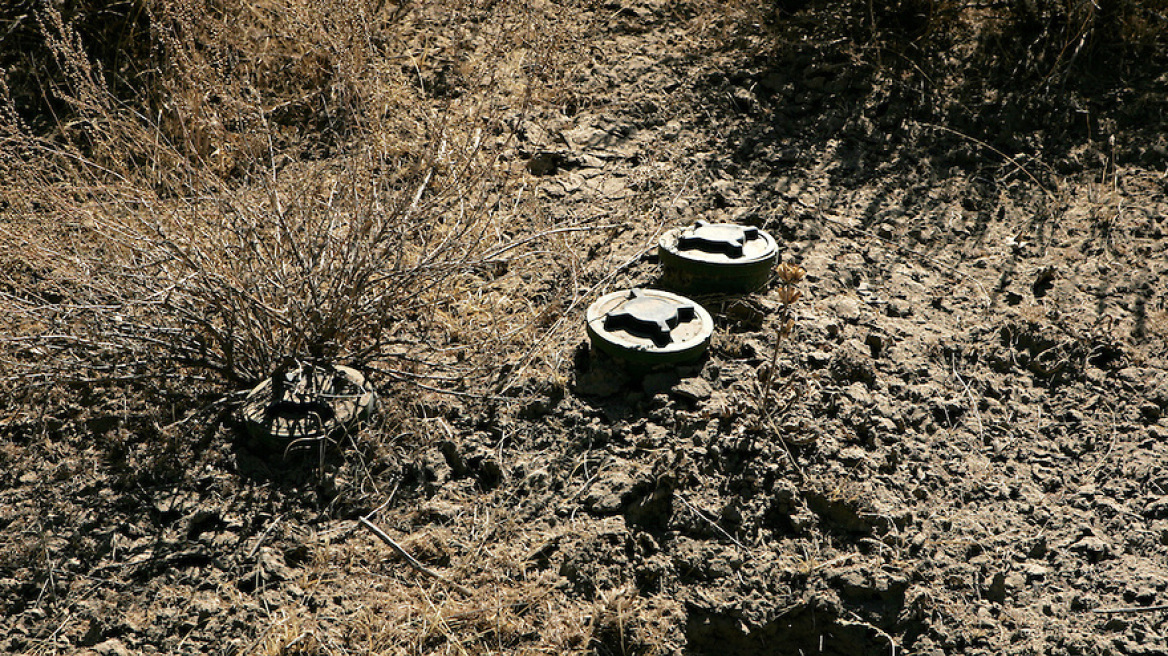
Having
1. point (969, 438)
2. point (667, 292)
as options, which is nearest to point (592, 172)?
point (667, 292)

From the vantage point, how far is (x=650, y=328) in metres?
3.01

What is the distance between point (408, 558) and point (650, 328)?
0.93 m

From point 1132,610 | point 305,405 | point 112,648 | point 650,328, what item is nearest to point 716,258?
point 650,328

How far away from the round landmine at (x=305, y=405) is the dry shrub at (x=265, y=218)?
0.07 m

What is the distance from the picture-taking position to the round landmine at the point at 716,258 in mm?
3295

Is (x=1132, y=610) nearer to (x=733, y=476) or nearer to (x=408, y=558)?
(x=733, y=476)

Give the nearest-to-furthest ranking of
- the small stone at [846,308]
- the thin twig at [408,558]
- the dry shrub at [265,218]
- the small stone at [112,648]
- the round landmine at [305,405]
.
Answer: the small stone at [112,648] < the thin twig at [408,558] < the round landmine at [305,405] < the dry shrub at [265,218] < the small stone at [846,308]

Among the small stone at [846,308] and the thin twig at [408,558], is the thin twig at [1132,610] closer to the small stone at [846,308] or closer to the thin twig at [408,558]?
the small stone at [846,308]

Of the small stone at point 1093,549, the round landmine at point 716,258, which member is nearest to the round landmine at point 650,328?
the round landmine at point 716,258

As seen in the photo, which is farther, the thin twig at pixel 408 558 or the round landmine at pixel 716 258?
the round landmine at pixel 716 258

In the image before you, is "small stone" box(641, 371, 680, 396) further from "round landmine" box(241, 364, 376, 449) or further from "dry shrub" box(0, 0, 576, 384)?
"round landmine" box(241, 364, 376, 449)

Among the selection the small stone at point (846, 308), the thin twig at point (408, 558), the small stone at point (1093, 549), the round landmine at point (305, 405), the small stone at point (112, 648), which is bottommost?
the small stone at point (112, 648)

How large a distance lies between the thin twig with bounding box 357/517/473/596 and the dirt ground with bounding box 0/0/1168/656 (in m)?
0.02

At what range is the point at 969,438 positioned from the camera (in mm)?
2904
